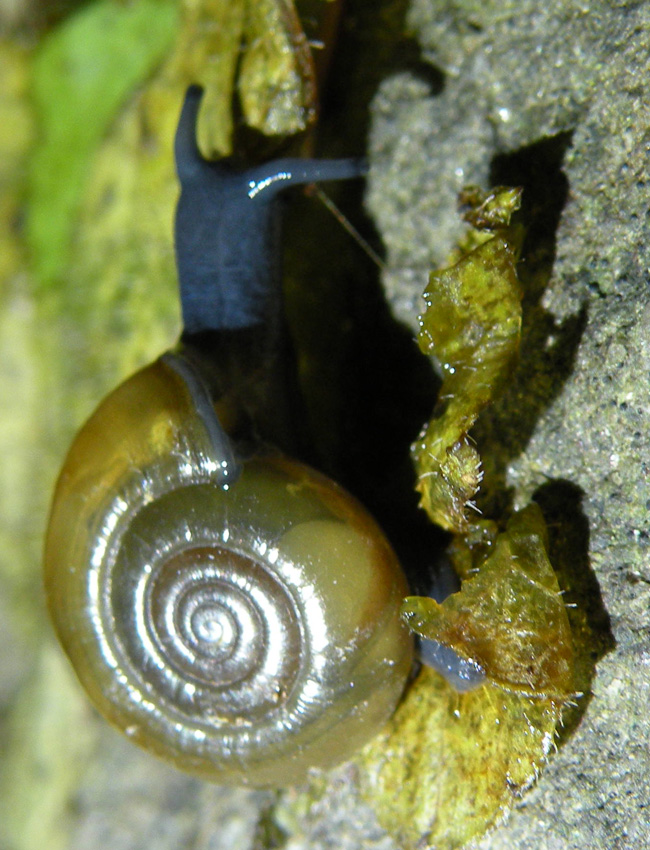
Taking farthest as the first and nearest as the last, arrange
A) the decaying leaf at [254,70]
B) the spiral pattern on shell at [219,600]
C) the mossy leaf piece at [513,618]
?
1. the decaying leaf at [254,70]
2. the spiral pattern on shell at [219,600]
3. the mossy leaf piece at [513,618]

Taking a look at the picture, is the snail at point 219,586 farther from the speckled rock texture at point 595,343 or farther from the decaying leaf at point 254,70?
the speckled rock texture at point 595,343

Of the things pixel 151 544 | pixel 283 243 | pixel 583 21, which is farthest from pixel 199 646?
pixel 583 21

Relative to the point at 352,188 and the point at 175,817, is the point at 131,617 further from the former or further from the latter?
the point at 352,188

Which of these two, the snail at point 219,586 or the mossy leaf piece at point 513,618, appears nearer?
the mossy leaf piece at point 513,618

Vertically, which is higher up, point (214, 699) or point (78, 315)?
point (78, 315)

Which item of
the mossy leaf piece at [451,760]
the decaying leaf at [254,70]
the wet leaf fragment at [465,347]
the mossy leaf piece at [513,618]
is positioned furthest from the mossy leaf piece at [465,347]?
the decaying leaf at [254,70]

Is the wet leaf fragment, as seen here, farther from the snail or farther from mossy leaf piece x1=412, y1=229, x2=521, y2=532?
the snail

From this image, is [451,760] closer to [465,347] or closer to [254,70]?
[465,347]
